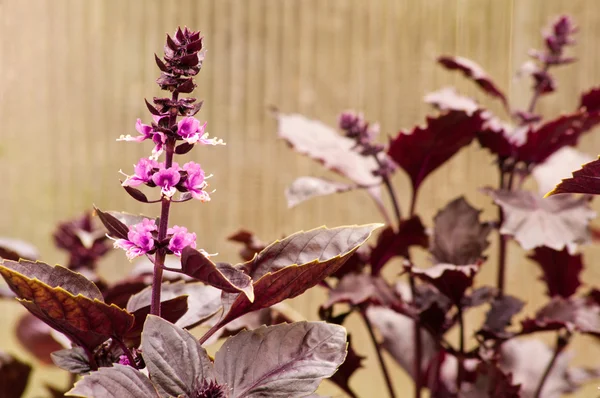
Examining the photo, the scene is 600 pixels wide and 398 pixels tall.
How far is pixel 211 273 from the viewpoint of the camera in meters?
0.37

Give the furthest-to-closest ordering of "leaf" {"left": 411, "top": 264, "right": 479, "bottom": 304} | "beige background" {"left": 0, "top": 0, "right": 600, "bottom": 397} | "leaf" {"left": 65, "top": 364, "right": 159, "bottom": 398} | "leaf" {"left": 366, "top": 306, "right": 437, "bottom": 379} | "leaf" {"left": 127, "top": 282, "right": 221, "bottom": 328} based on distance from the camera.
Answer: "beige background" {"left": 0, "top": 0, "right": 600, "bottom": 397}
"leaf" {"left": 366, "top": 306, "right": 437, "bottom": 379}
"leaf" {"left": 411, "top": 264, "right": 479, "bottom": 304}
"leaf" {"left": 127, "top": 282, "right": 221, "bottom": 328}
"leaf" {"left": 65, "top": 364, "right": 159, "bottom": 398}

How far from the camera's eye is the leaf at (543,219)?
2.13ft

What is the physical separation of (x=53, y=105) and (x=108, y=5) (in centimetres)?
24

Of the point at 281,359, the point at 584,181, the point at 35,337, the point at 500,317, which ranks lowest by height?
the point at 35,337

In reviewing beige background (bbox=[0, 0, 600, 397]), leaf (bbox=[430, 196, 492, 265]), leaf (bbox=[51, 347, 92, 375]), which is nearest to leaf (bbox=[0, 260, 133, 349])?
leaf (bbox=[51, 347, 92, 375])

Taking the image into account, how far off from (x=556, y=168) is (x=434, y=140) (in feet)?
0.93

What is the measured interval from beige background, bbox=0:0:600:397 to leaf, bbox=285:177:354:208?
0.64 metres

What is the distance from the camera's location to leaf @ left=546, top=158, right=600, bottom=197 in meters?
0.41

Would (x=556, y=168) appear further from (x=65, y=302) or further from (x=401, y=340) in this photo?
(x=65, y=302)

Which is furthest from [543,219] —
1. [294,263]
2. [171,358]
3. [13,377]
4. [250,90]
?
[250,90]

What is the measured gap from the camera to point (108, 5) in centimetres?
128

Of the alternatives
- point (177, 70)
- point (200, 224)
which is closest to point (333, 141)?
point (177, 70)

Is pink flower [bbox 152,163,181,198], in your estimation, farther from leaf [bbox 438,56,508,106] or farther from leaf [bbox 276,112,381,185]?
leaf [bbox 438,56,508,106]

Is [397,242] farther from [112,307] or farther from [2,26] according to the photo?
[2,26]
